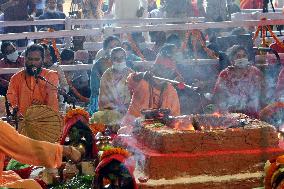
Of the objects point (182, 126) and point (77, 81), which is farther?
point (77, 81)

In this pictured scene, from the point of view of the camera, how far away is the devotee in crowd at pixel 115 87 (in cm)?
905

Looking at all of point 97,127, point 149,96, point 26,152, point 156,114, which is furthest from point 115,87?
point 26,152

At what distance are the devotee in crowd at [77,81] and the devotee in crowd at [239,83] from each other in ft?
9.37

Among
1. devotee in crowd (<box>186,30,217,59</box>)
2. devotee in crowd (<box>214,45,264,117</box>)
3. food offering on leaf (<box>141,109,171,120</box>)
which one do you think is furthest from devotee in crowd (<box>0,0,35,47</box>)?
food offering on leaf (<box>141,109,171,120</box>)

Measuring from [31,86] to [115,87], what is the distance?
4.33 feet

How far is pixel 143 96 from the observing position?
8.23 meters

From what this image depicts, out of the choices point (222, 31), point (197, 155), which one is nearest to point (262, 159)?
point (197, 155)

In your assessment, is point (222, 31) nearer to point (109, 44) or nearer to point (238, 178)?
point (109, 44)

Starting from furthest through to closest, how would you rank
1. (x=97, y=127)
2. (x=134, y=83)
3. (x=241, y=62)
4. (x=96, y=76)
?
(x=96, y=76)
(x=241, y=62)
(x=134, y=83)
(x=97, y=127)

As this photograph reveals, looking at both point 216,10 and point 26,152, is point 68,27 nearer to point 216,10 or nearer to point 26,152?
point 216,10

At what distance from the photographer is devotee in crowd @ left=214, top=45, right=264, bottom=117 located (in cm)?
879

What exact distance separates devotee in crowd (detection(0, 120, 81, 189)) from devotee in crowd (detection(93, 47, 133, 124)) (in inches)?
160

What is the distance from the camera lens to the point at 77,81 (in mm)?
10969

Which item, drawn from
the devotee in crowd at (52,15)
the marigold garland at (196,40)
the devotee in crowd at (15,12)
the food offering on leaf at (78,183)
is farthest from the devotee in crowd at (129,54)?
the food offering on leaf at (78,183)
